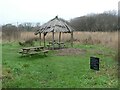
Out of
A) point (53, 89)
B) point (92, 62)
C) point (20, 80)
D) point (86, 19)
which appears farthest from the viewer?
point (86, 19)

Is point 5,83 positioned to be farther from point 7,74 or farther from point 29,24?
point 29,24

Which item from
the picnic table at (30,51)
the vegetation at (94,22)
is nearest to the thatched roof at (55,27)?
the picnic table at (30,51)

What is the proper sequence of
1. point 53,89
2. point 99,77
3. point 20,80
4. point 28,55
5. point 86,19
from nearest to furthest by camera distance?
point 53,89 < point 20,80 < point 99,77 < point 28,55 < point 86,19

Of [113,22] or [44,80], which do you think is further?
[113,22]

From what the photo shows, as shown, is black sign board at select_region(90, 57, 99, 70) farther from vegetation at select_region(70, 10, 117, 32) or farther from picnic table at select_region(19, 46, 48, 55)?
vegetation at select_region(70, 10, 117, 32)

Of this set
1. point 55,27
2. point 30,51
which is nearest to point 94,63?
point 30,51

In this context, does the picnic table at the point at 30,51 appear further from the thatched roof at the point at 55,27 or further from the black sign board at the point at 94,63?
the black sign board at the point at 94,63

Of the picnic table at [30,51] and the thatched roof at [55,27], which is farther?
the thatched roof at [55,27]

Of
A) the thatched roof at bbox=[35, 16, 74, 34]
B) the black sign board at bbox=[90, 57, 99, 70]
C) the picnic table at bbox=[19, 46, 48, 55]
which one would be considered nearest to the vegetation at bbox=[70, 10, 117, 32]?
the thatched roof at bbox=[35, 16, 74, 34]

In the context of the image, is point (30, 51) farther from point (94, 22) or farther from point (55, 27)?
point (94, 22)

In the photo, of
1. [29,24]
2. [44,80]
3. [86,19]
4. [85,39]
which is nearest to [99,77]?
[44,80]

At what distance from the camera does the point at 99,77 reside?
1111 cm

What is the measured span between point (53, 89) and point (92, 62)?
171 inches

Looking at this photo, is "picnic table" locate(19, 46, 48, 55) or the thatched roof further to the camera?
the thatched roof
